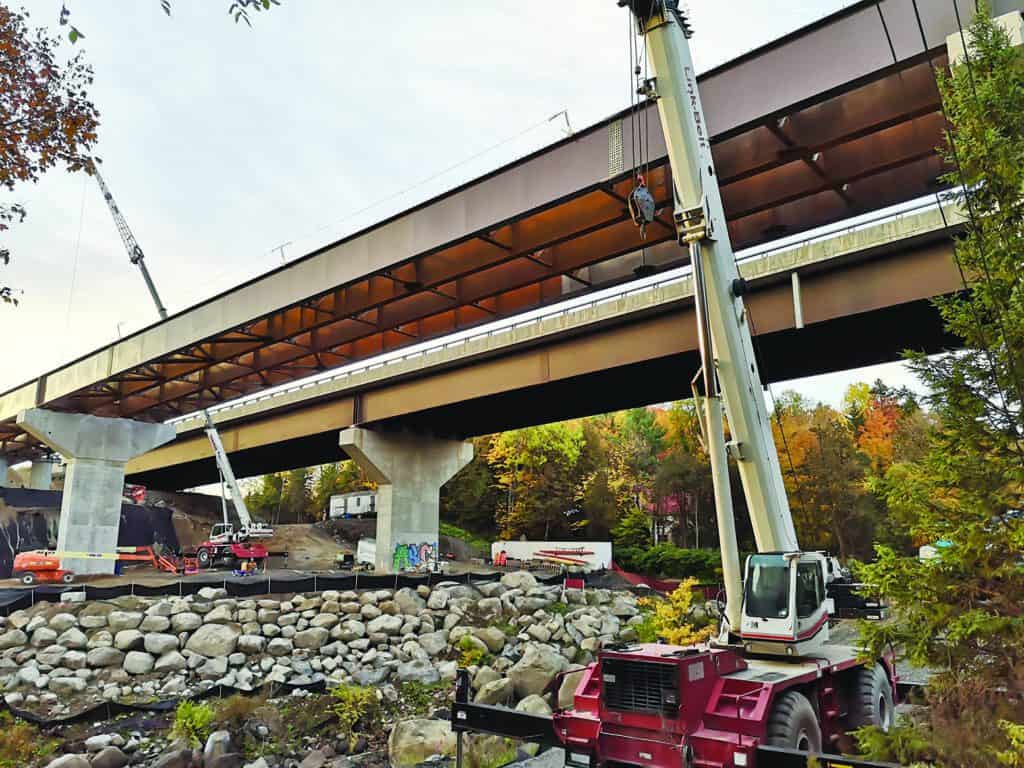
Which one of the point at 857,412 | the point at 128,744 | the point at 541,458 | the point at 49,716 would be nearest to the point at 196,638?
the point at 49,716

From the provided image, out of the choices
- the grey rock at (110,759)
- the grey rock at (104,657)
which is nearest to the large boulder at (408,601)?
the grey rock at (104,657)

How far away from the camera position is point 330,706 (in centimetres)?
1595

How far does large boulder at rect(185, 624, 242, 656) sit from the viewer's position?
65.0ft

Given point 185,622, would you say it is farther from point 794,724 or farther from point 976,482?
point 976,482

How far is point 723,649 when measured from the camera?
32.5ft

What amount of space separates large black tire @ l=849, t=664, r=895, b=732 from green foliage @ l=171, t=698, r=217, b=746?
35.3 feet

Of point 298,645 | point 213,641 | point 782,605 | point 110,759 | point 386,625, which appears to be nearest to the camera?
point 782,605

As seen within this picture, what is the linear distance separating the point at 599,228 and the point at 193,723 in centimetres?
1269

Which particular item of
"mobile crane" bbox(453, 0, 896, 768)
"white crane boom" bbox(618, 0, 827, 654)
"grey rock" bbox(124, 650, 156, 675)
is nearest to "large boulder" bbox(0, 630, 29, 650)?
"grey rock" bbox(124, 650, 156, 675)

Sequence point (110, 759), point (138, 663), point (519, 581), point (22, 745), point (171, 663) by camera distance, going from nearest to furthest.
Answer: point (110, 759) → point (22, 745) → point (138, 663) → point (171, 663) → point (519, 581)

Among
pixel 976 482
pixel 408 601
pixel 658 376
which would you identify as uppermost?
pixel 658 376

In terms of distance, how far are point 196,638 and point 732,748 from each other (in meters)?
16.5

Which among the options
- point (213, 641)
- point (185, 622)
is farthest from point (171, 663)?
point (185, 622)

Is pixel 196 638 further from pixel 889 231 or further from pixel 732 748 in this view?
pixel 889 231
